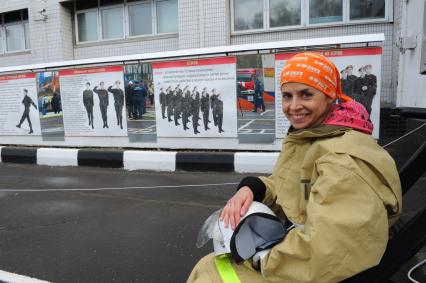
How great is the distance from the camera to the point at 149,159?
699 centimetres

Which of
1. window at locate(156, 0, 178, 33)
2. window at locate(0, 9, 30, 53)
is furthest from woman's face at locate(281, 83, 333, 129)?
window at locate(0, 9, 30, 53)

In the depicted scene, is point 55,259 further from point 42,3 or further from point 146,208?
point 42,3

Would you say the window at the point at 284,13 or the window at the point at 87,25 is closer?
the window at the point at 284,13

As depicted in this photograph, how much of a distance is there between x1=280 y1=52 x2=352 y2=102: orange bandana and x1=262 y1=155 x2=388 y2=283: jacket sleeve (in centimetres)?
36

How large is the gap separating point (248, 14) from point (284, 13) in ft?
3.33

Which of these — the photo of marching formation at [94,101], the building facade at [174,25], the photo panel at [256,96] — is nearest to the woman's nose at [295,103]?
the photo panel at [256,96]

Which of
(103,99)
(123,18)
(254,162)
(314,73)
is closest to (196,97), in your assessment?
(254,162)

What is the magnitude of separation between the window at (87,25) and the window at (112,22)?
0.34 metres

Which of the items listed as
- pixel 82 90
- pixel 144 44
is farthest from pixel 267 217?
pixel 144 44

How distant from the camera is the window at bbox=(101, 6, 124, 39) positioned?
13172 mm

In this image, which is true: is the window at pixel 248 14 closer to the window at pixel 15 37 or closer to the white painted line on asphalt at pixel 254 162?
the white painted line on asphalt at pixel 254 162

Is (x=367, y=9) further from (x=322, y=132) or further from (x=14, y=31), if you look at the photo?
(x=14, y=31)

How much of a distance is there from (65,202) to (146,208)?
1188 millimetres

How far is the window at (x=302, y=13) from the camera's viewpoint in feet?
32.6
